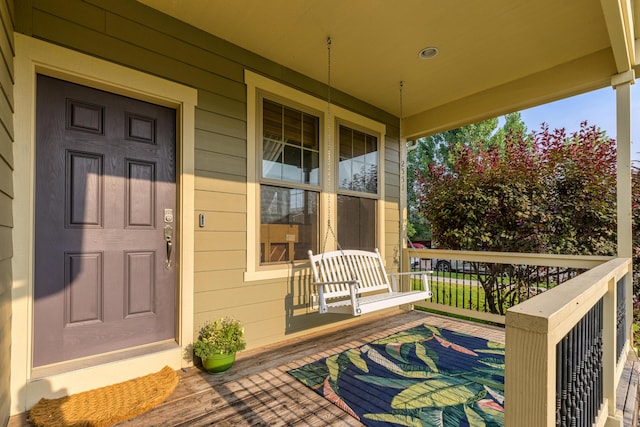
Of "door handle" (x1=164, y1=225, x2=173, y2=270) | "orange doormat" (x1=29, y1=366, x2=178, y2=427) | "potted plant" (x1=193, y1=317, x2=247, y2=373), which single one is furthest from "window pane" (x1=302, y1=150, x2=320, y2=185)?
"orange doormat" (x1=29, y1=366, x2=178, y2=427)

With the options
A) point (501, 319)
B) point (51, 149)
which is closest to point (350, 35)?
point (51, 149)

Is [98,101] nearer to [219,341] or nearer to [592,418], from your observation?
[219,341]

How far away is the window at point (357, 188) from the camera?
375cm

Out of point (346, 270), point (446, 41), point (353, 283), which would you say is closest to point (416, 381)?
point (353, 283)

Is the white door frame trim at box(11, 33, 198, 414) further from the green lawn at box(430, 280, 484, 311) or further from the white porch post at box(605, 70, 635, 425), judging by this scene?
the white porch post at box(605, 70, 635, 425)

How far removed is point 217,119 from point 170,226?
3.24 ft

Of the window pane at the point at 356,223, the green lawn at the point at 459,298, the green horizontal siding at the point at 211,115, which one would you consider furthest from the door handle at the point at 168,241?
the green lawn at the point at 459,298

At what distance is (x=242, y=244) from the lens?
9.12 feet

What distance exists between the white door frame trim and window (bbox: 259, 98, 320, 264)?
0.85m

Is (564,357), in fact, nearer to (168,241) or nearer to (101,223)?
(168,241)

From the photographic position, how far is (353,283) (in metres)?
2.43

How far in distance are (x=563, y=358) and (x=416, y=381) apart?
1.40 meters

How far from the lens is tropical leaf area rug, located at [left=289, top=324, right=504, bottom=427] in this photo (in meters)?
1.87

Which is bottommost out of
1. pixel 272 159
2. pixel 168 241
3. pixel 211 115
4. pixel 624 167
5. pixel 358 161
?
pixel 168 241
